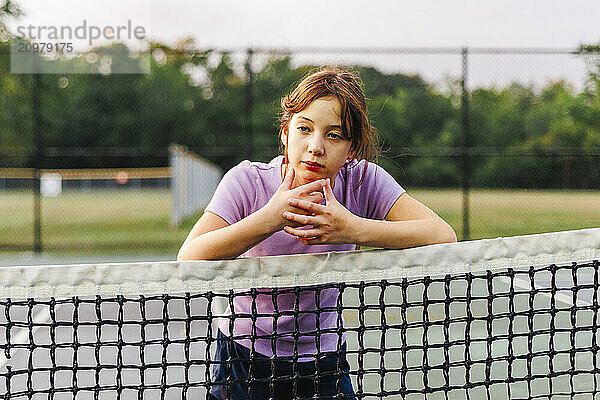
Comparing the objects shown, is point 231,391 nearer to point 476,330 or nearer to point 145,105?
point 476,330

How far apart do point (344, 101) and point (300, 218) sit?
0.92ft

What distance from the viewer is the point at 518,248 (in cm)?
155

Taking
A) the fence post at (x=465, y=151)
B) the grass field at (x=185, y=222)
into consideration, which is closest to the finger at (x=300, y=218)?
the fence post at (x=465, y=151)

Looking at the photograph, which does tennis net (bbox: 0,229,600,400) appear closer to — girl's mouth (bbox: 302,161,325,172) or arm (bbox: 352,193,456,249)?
arm (bbox: 352,193,456,249)

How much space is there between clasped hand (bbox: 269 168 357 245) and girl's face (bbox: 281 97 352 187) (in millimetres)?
73

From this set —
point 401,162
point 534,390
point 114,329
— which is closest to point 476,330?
point 534,390

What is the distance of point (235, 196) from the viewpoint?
1.57 meters

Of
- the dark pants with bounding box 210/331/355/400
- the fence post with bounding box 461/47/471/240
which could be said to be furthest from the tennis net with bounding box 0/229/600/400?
the fence post with bounding box 461/47/471/240

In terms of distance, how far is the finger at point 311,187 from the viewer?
1378 millimetres

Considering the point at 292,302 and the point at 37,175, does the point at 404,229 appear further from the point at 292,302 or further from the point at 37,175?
the point at 37,175

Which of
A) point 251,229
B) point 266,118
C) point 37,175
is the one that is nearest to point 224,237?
point 251,229

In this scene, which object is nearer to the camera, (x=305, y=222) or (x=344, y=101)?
(x=305, y=222)

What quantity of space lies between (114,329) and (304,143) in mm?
2696

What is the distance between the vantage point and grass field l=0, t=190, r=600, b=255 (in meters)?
10.0
